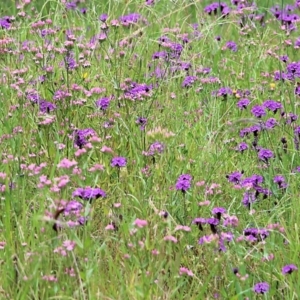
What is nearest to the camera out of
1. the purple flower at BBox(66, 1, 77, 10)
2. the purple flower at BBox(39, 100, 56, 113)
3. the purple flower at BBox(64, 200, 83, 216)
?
the purple flower at BBox(64, 200, 83, 216)

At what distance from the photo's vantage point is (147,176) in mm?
2812

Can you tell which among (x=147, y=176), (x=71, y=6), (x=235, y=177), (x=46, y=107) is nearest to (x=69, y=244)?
(x=147, y=176)

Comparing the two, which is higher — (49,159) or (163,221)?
(163,221)

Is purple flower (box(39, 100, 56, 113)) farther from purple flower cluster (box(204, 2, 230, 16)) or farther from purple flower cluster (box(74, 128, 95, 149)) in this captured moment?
purple flower cluster (box(204, 2, 230, 16))

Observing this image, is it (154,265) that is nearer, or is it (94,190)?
(154,265)

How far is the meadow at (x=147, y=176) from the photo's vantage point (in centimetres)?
226

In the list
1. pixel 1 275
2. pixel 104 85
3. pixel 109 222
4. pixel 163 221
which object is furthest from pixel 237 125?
pixel 1 275

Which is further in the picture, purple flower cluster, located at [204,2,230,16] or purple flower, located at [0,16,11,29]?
purple flower cluster, located at [204,2,230,16]

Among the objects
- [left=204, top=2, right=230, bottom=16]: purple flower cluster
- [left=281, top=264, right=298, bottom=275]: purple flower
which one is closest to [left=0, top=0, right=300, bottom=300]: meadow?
[left=281, top=264, right=298, bottom=275]: purple flower

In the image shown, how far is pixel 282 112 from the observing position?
129 inches

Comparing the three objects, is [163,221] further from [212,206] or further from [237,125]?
[237,125]

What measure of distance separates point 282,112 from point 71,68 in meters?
0.88

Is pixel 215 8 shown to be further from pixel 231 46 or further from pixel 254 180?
pixel 254 180

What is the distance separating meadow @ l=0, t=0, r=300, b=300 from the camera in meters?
2.26
